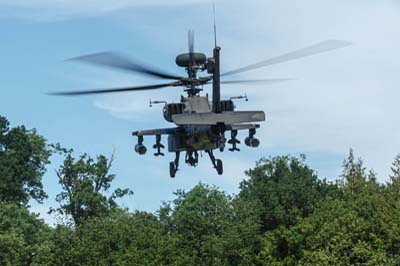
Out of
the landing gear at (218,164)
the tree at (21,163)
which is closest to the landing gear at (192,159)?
the landing gear at (218,164)

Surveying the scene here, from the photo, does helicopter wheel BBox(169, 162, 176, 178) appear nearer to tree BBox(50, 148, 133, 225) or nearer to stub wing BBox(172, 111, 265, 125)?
stub wing BBox(172, 111, 265, 125)

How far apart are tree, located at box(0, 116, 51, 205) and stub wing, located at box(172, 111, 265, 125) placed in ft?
173

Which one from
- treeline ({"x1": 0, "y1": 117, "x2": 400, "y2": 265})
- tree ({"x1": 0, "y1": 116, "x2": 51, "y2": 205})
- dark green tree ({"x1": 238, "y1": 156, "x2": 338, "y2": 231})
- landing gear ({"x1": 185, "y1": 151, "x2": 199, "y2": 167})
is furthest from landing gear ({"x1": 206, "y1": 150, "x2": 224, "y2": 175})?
tree ({"x1": 0, "y1": 116, "x2": 51, "y2": 205})

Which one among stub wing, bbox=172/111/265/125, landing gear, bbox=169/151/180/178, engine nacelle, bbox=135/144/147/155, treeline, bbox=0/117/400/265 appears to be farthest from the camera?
treeline, bbox=0/117/400/265

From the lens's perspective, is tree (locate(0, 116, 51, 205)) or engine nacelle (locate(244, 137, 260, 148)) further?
tree (locate(0, 116, 51, 205))

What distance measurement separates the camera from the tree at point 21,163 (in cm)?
8556

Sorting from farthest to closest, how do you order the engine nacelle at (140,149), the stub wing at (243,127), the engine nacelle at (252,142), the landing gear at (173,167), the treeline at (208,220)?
the treeline at (208,220)
the landing gear at (173,167)
the engine nacelle at (140,149)
the stub wing at (243,127)
the engine nacelle at (252,142)

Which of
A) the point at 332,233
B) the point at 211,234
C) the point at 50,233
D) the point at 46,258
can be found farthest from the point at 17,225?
the point at 332,233

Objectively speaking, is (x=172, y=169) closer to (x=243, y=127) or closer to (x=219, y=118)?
(x=243, y=127)

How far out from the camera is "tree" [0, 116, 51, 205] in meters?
85.6

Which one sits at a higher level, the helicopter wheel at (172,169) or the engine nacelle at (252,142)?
the engine nacelle at (252,142)

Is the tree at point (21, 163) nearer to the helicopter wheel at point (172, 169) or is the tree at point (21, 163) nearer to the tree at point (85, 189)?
the tree at point (85, 189)

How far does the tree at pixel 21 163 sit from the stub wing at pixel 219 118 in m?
52.6

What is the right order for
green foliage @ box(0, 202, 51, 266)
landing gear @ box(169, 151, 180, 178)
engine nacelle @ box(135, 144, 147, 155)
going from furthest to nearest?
green foliage @ box(0, 202, 51, 266), landing gear @ box(169, 151, 180, 178), engine nacelle @ box(135, 144, 147, 155)
